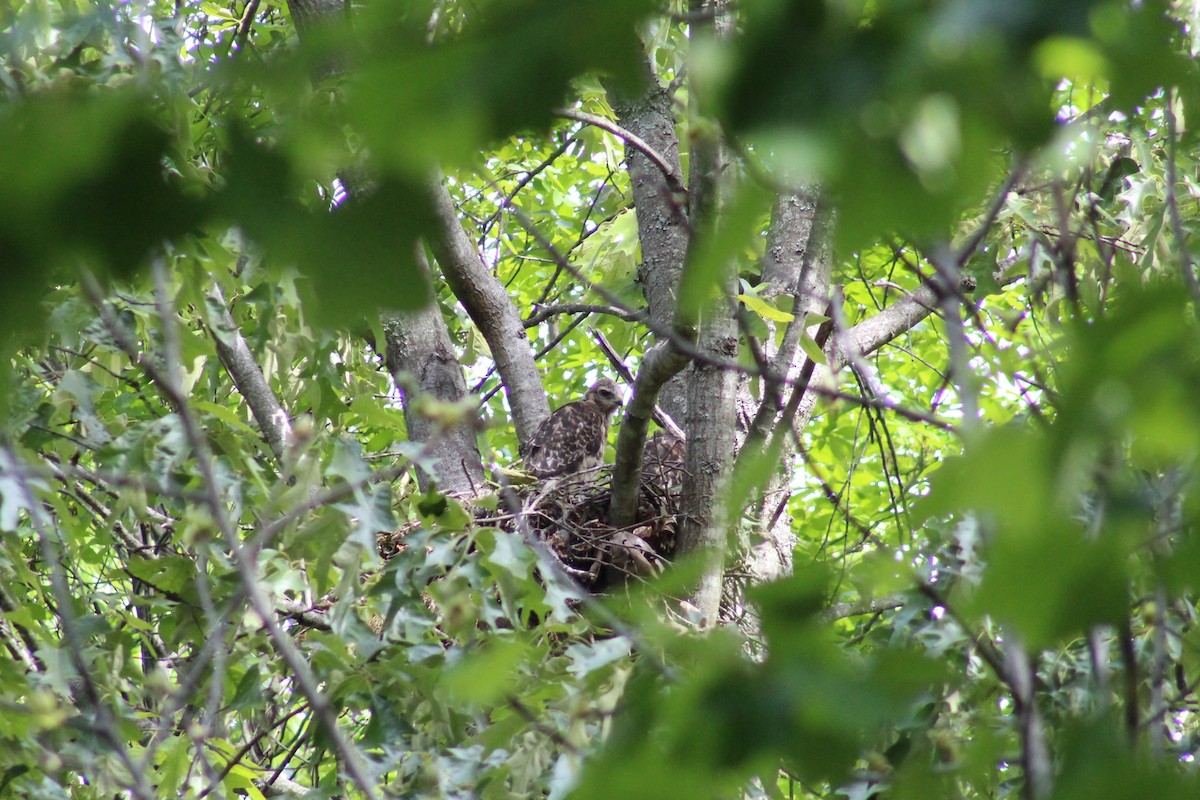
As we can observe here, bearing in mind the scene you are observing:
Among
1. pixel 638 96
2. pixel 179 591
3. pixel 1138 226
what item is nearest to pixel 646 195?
pixel 1138 226

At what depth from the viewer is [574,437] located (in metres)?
5.45

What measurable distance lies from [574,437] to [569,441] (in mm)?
68

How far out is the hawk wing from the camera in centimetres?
506

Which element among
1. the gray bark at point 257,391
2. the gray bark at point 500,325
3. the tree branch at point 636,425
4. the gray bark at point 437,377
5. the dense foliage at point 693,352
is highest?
the gray bark at point 500,325

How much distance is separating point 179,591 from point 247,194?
2212 millimetres

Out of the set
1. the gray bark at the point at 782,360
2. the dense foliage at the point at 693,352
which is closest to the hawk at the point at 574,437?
the gray bark at the point at 782,360

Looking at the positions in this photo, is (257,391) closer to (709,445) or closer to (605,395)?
(709,445)

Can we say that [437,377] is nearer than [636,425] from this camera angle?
No

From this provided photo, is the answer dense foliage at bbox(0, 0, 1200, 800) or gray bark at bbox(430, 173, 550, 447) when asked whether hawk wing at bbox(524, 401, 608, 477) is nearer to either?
gray bark at bbox(430, 173, 550, 447)

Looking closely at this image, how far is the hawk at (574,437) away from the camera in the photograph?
5066 millimetres

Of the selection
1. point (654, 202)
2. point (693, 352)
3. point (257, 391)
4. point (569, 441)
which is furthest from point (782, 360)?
point (569, 441)

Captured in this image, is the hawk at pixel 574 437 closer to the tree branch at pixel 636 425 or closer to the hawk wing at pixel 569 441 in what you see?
the hawk wing at pixel 569 441

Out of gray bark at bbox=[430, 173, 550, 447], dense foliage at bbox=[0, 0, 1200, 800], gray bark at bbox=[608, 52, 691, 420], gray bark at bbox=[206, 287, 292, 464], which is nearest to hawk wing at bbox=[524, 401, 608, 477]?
gray bark at bbox=[430, 173, 550, 447]

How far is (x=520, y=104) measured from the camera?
2.45 ft
